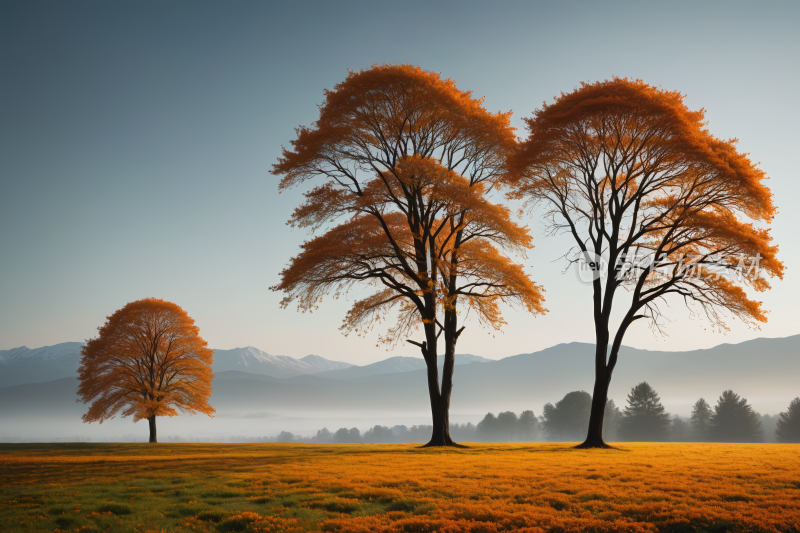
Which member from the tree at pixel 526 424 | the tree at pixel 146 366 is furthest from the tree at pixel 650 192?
the tree at pixel 526 424

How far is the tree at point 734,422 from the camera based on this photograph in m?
69.9

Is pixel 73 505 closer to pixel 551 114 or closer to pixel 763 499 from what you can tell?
pixel 763 499

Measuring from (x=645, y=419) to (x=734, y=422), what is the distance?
1175 cm

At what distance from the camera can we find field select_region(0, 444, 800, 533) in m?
7.55

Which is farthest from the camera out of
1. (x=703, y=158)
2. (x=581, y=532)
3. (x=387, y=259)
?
(x=387, y=259)

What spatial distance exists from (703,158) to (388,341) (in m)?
16.0

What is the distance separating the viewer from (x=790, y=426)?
218ft

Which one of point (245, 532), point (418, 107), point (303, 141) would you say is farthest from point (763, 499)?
point (303, 141)

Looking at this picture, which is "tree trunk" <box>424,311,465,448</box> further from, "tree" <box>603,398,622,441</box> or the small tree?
the small tree

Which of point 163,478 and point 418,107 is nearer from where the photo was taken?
point 163,478

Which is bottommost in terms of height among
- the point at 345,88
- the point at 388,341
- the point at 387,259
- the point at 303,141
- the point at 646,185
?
the point at 388,341

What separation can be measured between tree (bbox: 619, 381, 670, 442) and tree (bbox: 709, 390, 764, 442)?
22.2 ft

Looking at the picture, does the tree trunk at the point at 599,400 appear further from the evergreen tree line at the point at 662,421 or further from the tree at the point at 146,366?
the evergreen tree line at the point at 662,421

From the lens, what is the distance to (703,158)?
19812 millimetres
